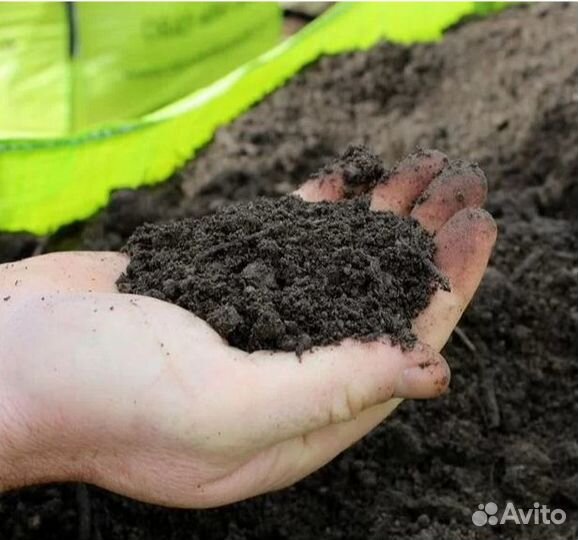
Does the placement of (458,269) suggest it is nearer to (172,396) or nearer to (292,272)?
(292,272)

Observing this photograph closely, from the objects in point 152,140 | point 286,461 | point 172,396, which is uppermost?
point 172,396

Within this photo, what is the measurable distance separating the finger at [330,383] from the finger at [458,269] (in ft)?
0.35

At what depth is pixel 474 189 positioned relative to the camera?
1.27m

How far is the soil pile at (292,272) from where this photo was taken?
1.06 m

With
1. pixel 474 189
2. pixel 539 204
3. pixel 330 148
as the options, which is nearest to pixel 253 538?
pixel 474 189

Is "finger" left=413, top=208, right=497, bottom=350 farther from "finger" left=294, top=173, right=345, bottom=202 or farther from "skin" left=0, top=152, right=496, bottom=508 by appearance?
Answer: "finger" left=294, top=173, right=345, bottom=202

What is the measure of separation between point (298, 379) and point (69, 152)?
1117mm

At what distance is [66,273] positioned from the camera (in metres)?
1.26

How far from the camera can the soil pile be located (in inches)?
41.6

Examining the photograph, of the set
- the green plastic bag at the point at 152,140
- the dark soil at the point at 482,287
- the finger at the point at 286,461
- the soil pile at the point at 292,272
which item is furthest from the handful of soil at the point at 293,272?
the green plastic bag at the point at 152,140

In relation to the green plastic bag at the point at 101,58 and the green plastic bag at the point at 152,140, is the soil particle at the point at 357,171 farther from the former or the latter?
the green plastic bag at the point at 101,58

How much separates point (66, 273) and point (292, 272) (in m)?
0.33

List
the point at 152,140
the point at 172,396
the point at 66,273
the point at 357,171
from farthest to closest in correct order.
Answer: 1. the point at 152,140
2. the point at 357,171
3. the point at 66,273
4. the point at 172,396

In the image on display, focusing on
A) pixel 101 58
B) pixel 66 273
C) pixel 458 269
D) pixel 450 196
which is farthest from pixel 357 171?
pixel 101 58
